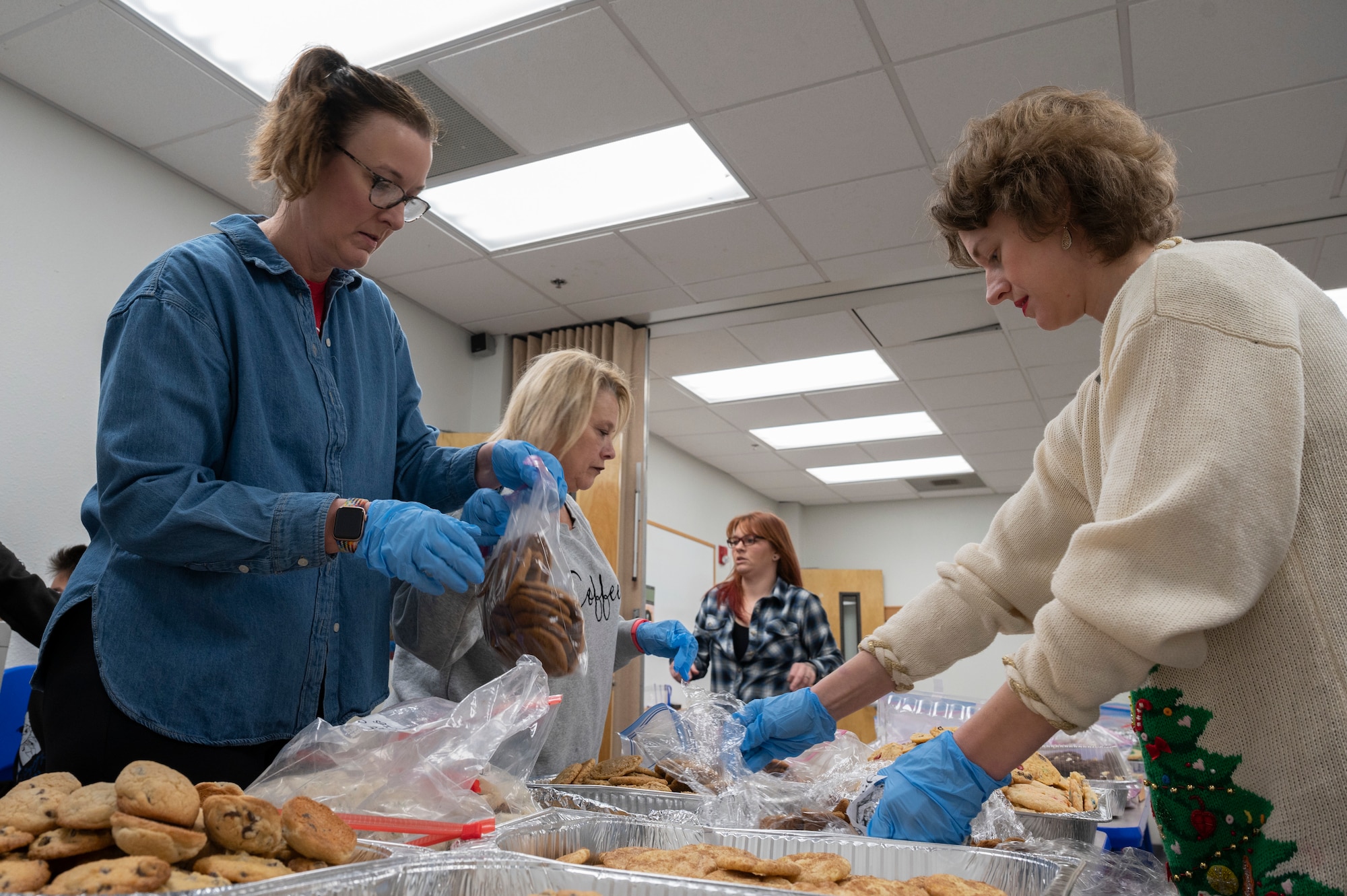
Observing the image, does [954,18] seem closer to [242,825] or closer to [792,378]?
[242,825]

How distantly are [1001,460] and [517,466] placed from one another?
681cm

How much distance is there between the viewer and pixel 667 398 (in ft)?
19.9

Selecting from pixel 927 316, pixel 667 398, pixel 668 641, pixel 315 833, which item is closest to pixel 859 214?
pixel 927 316

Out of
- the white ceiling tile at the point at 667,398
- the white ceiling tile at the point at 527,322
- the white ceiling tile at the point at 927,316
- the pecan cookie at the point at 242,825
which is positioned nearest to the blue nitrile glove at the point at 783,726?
the pecan cookie at the point at 242,825

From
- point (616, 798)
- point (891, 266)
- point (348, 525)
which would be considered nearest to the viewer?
point (348, 525)

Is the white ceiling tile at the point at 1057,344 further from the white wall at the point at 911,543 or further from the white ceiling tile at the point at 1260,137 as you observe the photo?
the white wall at the point at 911,543

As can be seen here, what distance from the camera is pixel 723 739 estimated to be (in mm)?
1371

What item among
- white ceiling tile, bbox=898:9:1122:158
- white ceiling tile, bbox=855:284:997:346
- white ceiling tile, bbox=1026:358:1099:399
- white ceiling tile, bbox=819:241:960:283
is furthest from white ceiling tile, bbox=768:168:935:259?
white ceiling tile, bbox=1026:358:1099:399

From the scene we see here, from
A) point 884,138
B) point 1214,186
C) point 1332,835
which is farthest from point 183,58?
point 1214,186

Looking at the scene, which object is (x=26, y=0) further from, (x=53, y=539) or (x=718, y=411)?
(x=718, y=411)

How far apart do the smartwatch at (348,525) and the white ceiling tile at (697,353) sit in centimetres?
399

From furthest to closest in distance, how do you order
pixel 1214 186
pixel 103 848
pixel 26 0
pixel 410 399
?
pixel 1214 186, pixel 26 0, pixel 410 399, pixel 103 848

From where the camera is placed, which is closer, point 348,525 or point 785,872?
point 785,872

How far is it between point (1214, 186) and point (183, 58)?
152 inches
